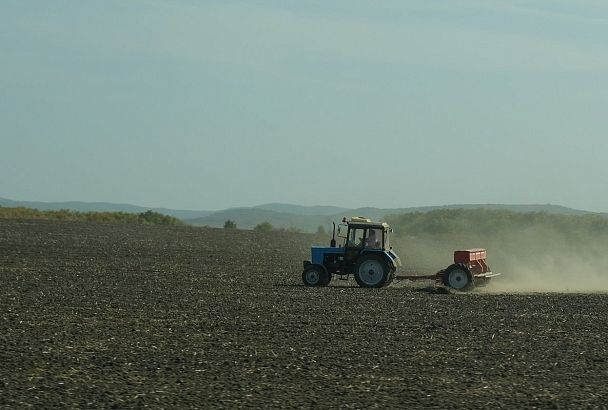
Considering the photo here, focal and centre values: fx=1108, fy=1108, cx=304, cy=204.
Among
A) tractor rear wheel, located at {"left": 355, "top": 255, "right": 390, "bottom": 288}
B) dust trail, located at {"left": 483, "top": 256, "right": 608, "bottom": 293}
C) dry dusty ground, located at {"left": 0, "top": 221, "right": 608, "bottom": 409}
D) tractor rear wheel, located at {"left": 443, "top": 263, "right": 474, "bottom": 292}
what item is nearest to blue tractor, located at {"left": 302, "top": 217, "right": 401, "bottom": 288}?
tractor rear wheel, located at {"left": 355, "top": 255, "right": 390, "bottom": 288}

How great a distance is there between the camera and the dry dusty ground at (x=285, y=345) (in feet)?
43.7

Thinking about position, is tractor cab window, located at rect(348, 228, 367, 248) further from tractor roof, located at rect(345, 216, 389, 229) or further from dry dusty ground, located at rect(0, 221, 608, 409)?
dry dusty ground, located at rect(0, 221, 608, 409)

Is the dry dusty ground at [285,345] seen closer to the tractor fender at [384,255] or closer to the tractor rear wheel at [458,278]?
the tractor fender at [384,255]

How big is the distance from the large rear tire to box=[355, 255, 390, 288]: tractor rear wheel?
3.38ft

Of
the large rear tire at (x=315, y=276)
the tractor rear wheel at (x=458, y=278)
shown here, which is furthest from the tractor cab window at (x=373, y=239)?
the tractor rear wheel at (x=458, y=278)

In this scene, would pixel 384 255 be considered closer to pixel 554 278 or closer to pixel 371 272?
pixel 371 272

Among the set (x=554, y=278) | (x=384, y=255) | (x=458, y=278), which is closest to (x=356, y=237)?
(x=384, y=255)

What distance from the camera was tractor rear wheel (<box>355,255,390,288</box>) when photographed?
30172mm

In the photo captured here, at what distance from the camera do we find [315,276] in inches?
1218

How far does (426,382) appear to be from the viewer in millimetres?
14281

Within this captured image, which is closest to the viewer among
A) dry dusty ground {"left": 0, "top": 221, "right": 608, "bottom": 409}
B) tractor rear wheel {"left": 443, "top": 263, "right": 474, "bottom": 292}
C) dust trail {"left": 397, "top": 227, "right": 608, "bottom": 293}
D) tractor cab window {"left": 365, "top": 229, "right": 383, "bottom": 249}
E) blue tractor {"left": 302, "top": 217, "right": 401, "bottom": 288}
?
dry dusty ground {"left": 0, "top": 221, "right": 608, "bottom": 409}

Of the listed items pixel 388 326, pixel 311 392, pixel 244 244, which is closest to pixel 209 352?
pixel 311 392

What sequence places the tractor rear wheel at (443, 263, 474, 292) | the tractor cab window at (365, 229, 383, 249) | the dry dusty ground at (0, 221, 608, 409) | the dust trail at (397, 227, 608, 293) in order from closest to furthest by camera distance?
1. the dry dusty ground at (0, 221, 608, 409)
2. the tractor rear wheel at (443, 263, 474, 292)
3. the tractor cab window at (365, 229, 383, 249)
4. the dust trail at (397, 227, 608, 293)

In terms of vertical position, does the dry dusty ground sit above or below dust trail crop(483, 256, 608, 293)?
below
